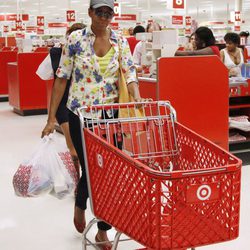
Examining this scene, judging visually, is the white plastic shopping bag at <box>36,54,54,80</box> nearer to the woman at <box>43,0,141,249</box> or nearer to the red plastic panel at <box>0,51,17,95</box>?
the woman at <box>43,0,141,249</box>

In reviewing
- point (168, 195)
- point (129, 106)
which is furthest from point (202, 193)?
point (129, 106)

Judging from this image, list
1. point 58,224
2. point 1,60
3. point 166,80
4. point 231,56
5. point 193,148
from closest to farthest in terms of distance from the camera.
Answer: point 193,148 < point 58,224 < point 166,80 < point 231,56 < point 1,60

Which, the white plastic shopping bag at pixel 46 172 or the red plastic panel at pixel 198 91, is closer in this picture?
the white plastic shopping bag at pixel 46 172

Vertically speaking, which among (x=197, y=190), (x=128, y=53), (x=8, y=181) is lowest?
(x=8, y=181)

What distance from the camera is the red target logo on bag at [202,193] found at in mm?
2160

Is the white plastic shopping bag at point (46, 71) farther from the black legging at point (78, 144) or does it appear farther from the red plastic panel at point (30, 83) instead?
the red plastic panel at point (30, 83)

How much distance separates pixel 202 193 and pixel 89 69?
1.24 meters

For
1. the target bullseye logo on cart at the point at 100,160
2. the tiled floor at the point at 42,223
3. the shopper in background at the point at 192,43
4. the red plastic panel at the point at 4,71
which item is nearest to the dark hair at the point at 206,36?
the shopper in background at the point at 192,43

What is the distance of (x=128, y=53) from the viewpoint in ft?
10.6

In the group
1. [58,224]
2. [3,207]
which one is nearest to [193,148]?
[58,224]

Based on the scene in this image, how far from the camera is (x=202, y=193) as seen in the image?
2.18 m

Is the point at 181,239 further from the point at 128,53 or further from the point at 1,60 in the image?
the point at 1,60

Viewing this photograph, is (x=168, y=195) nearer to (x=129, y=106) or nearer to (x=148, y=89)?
(x=129, y=106)

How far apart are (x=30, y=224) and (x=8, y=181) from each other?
1.42 meters
